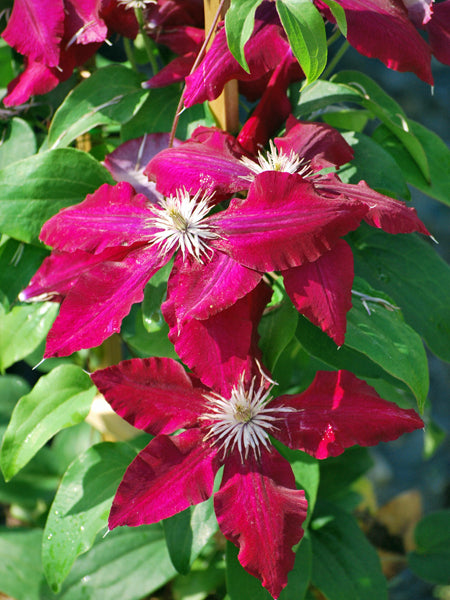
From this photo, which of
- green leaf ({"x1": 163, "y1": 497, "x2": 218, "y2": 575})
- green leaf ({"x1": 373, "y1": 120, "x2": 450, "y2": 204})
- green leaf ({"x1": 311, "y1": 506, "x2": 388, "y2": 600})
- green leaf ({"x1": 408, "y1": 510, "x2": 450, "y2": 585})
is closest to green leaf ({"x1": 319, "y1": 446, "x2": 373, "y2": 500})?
green leaf ({"x1": 311, "y1": 506, "x2": 388, "y2": 600})

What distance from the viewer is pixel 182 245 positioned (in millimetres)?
545

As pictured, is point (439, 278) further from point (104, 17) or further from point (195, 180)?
point (104, 17)

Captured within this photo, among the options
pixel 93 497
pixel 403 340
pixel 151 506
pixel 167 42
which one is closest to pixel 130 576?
pixel 93 497

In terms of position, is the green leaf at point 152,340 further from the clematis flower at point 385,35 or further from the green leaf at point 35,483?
the green leaf at point 35,483

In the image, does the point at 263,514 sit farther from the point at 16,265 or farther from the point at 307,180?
the point at 16,265

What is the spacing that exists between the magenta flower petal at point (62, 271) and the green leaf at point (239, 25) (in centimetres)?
20

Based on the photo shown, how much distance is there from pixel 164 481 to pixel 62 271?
22 cm

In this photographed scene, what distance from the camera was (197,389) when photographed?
23.4 inches

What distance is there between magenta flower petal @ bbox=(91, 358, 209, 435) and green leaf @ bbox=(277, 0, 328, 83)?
0.28m

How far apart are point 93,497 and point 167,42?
0.55 meters

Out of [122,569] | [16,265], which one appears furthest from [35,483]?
[16,265]

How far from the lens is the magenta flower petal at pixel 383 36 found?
62cm

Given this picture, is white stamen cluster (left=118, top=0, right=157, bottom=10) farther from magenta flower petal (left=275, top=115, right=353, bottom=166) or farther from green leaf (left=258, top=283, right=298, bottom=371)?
green leaf (left=258, top=283, right=298, bottom=371)

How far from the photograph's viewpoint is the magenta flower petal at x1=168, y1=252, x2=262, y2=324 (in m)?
0.50
